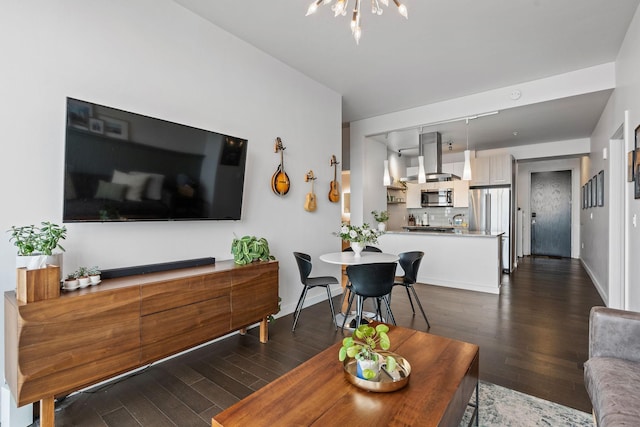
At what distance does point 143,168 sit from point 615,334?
329 centimetres

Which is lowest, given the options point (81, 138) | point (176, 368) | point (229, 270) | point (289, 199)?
point (176, 368)

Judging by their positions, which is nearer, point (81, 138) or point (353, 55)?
point (81, 138)

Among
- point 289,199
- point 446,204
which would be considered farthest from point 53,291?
point 446,204

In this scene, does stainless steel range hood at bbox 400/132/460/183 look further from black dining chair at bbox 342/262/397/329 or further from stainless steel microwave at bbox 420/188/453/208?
black dining chair at bbox 342/262/397/329

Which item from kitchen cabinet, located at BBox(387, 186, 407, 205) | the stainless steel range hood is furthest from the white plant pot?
kitchen cabinet, located at BBox(387, 186, 407, 205)

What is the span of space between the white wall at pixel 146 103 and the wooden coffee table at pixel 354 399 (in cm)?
176

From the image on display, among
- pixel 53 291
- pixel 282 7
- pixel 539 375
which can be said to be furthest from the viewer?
pixel 282 7

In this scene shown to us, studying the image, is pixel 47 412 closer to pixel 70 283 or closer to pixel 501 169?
pixel 70 283

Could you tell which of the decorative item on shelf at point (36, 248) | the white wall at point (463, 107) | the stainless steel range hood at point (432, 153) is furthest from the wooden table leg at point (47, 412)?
the stainless steel range hood at point (432, 153)

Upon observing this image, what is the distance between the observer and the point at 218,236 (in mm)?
3176

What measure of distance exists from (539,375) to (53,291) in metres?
3.39

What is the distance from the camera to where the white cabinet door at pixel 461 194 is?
7.39 metres

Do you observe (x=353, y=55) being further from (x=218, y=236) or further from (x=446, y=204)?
(x=446, y=204)

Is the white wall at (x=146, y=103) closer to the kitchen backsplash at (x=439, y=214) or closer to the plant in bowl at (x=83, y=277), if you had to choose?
the plant in bowl at (x=83, y=277)
